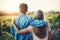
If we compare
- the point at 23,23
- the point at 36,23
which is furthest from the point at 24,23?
the point at 36,23

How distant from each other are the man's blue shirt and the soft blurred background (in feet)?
0.16

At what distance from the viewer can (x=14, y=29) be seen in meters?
1.67

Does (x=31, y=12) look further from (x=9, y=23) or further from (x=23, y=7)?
(x=9, y=23)

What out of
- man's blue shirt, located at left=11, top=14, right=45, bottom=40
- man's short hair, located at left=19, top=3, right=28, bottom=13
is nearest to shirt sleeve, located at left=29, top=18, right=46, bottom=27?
man's blue shirt, located at left=11, top=14, right=45, bottom=40

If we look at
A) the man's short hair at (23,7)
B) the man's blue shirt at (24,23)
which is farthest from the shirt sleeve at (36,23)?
the man's short hair at (23,7)

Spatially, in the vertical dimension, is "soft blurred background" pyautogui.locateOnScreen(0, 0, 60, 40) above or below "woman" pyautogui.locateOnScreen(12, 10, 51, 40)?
above

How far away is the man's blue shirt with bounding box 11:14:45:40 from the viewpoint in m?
1.67

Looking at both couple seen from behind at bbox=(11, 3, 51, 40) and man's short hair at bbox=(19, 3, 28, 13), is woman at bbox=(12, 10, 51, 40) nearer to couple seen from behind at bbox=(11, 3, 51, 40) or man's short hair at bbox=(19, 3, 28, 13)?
couple seen from behind at bbox=(11, 3, 51, 40)

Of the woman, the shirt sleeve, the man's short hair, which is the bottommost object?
the woman

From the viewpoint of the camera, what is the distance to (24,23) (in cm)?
167

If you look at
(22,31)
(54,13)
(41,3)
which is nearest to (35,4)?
(41,3)

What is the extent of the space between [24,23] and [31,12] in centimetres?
15

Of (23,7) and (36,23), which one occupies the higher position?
(23,7)

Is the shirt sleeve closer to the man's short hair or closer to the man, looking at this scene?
the man
